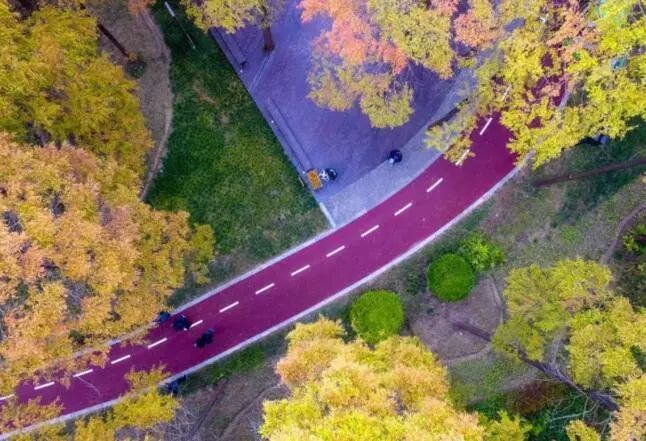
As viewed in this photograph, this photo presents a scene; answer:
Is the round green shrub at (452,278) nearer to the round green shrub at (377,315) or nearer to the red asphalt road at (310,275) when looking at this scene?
the red asphalt road at (310,275)

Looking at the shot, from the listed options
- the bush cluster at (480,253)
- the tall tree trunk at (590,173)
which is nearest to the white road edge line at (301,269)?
the bush cluster at (480,253)

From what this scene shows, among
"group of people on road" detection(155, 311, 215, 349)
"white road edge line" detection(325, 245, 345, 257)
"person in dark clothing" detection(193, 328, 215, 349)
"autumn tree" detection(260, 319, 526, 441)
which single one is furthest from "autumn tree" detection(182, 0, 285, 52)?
"person in dark clothing" detection(193, 328, 215, 349)

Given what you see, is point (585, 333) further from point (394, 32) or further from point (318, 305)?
point (394, 32)

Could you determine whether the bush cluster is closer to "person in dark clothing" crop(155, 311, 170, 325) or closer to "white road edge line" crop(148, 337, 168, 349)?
"person in dark clothing" crop(155, 311, 170, 325)

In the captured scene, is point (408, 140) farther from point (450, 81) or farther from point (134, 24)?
point (134, 24)

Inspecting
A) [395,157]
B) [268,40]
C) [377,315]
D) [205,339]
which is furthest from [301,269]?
[268,40]

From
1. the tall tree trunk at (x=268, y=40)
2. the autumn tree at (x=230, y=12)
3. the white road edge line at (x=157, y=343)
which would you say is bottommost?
the white road edge line at (x=157, y=343)
